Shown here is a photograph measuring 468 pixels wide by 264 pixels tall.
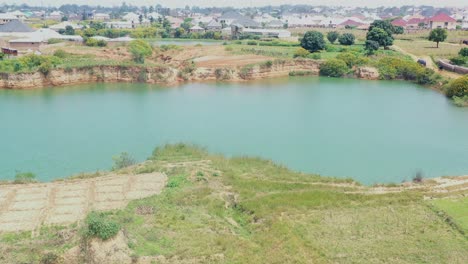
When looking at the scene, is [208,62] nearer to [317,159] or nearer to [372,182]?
[317,159]

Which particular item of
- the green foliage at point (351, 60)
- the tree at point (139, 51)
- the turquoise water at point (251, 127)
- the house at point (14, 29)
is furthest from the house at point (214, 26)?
the turquoise water at point (251, 127)

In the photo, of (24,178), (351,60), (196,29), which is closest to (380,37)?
(351,60)

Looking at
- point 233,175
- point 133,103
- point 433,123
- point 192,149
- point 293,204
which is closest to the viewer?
point 293,204

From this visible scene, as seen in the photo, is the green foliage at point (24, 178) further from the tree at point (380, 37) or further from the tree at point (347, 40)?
the tree at point (347, 40)

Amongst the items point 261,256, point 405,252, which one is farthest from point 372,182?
Result: point 261,256

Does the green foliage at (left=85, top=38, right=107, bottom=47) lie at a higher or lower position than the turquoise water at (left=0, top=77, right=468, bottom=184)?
higher

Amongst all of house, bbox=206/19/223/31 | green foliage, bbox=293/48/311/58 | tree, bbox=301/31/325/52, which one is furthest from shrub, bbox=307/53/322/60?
house, bbox=206/19/223/31

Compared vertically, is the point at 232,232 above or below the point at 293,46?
below

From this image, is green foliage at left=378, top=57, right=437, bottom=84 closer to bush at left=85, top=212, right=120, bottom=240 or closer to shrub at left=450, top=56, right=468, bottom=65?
shrub at left=450, top=56, right=468, bottom=65

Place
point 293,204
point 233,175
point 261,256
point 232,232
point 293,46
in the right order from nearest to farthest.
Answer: point 261,256
point 232,232
point 293,204
point 233,175
point 293,46
